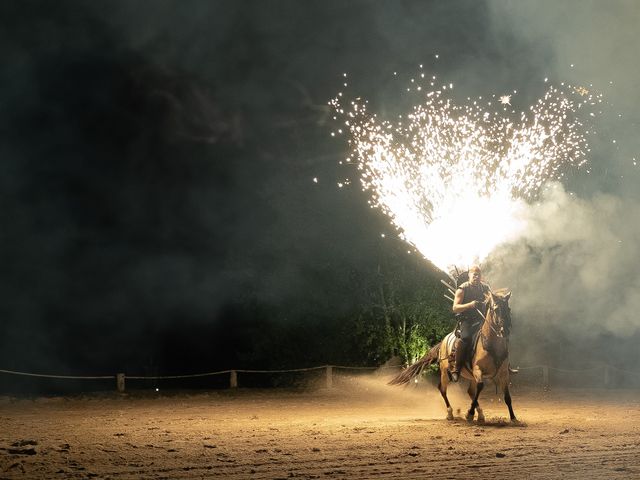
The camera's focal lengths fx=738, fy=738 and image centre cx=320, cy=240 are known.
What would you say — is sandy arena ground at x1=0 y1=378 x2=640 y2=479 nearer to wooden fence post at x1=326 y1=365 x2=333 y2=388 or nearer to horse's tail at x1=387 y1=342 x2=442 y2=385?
horse's tail at x1=387 y1=342 x2=442 y2=385

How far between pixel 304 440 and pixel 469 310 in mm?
4118

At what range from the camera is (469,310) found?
13.1 meters

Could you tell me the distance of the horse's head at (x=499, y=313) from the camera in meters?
12.4

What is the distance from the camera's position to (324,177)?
25.7 meters

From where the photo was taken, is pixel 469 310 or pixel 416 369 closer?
pixel 469 310

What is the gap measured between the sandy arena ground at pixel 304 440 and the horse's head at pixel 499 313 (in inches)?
64.0

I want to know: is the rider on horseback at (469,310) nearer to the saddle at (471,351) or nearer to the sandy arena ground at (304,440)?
the saddle at (471,351)

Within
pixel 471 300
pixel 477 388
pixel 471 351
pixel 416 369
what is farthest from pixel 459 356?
pixel 416 369

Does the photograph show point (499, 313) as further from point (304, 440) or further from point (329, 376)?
point (329, 376)

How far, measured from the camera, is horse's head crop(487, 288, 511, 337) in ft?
40.8

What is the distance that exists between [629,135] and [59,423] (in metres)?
20.7

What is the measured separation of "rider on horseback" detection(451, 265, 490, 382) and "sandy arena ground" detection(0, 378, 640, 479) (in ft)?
4.45

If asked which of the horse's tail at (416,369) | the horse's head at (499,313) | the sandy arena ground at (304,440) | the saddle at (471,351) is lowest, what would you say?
the sandy arena ground at (304,440)

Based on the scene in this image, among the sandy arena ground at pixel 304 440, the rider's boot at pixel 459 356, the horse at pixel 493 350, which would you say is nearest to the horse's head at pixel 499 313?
the horse at pixel 493 350
